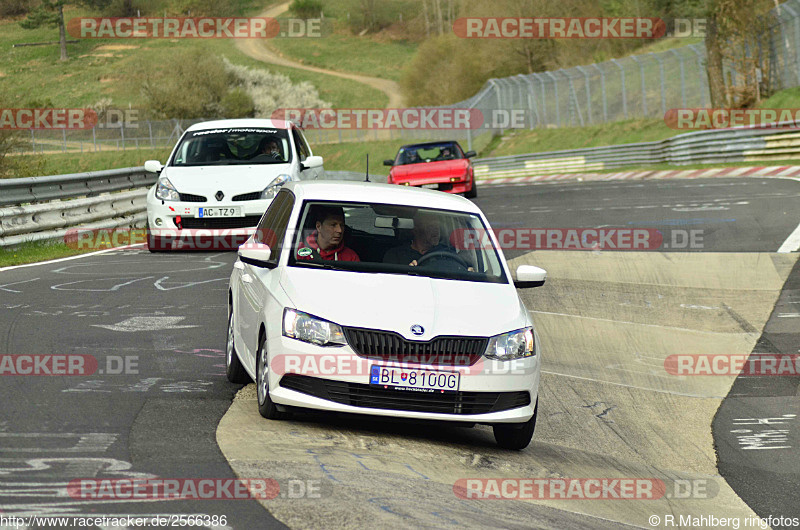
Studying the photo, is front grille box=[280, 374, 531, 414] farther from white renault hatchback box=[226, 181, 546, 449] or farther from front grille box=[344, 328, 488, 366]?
front grille box=[344, 328, 488, 366]

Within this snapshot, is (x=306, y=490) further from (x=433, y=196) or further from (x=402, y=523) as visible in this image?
(x=433, y=196)

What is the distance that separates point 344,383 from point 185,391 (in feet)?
5.48

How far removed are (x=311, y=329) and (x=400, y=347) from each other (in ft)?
1.71

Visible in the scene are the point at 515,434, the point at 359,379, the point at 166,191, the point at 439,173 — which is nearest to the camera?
the point at 359,379

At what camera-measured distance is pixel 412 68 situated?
103875 millimetres

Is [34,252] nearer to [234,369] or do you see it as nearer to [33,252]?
[33,252]

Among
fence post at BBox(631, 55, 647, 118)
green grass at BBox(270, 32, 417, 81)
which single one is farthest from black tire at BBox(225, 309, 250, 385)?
green grass at BBox(270, 32, 417, 81)

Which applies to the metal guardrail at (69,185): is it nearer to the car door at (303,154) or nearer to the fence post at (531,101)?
the car door at (303,154)

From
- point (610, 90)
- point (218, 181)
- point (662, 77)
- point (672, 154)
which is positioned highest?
point (662, 77)

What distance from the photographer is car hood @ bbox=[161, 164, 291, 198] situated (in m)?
16.1

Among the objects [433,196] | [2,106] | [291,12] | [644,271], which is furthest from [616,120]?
[291,12]

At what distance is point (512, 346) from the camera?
22.5 feet

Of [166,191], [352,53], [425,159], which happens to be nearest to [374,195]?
[166,191]

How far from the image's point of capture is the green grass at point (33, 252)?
52.2 ft
